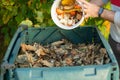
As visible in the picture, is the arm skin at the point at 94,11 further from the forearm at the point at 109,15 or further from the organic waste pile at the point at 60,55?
the organic waste pile at the point at 60,55

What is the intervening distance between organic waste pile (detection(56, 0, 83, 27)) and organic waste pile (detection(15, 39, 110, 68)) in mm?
173

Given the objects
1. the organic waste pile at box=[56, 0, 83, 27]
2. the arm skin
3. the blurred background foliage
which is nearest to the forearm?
the arm skin

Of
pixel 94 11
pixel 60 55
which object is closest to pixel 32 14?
pixel 94 11

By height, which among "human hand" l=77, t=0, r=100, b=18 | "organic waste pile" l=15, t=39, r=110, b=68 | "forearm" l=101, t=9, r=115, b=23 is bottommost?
"organic waste pile" l=15, t=39, r=110, b=68

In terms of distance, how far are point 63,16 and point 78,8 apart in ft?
0.33

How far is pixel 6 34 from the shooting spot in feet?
12.0

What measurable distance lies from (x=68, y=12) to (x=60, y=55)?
27 centimetres

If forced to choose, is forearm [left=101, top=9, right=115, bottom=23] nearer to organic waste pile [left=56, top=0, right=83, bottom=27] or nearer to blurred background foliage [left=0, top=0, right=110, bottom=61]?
organic waste pile [left=56, top=0, right=83, bottom=27]

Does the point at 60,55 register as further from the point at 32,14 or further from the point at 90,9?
the point at 32,14

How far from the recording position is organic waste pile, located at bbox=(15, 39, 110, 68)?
213 cm

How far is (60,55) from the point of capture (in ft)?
7.52

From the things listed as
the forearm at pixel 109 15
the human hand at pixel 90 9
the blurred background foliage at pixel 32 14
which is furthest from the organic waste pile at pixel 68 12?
the blurred background foliage at pixel 32 14

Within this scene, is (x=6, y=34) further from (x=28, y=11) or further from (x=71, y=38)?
(x=71, y=38)

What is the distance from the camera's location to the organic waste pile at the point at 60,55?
213 centimetres
